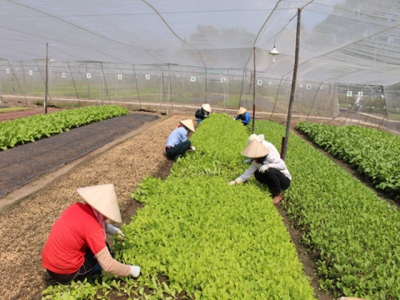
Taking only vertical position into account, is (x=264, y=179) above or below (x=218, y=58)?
below

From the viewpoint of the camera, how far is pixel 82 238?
9.01 ft

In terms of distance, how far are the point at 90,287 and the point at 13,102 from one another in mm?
23706

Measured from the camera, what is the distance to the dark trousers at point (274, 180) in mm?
5395

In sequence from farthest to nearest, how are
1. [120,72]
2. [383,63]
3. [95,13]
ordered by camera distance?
[120,72] → [383,63] → [95,13]

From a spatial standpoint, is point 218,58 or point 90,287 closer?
point 90,287

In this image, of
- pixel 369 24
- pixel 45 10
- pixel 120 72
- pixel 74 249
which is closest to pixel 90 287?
pixel 74 249

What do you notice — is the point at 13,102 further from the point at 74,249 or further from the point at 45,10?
the point at 74,249

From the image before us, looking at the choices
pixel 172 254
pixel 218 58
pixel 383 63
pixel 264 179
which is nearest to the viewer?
pixel 172 254

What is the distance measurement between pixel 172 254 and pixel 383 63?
1000cm

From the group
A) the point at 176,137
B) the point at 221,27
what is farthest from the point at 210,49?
the point at 176,137

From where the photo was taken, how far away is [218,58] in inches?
605

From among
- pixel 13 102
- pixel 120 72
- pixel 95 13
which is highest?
pixel 95 13

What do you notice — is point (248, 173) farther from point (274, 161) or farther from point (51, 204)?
point (51, 204)

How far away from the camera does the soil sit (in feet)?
10.7
